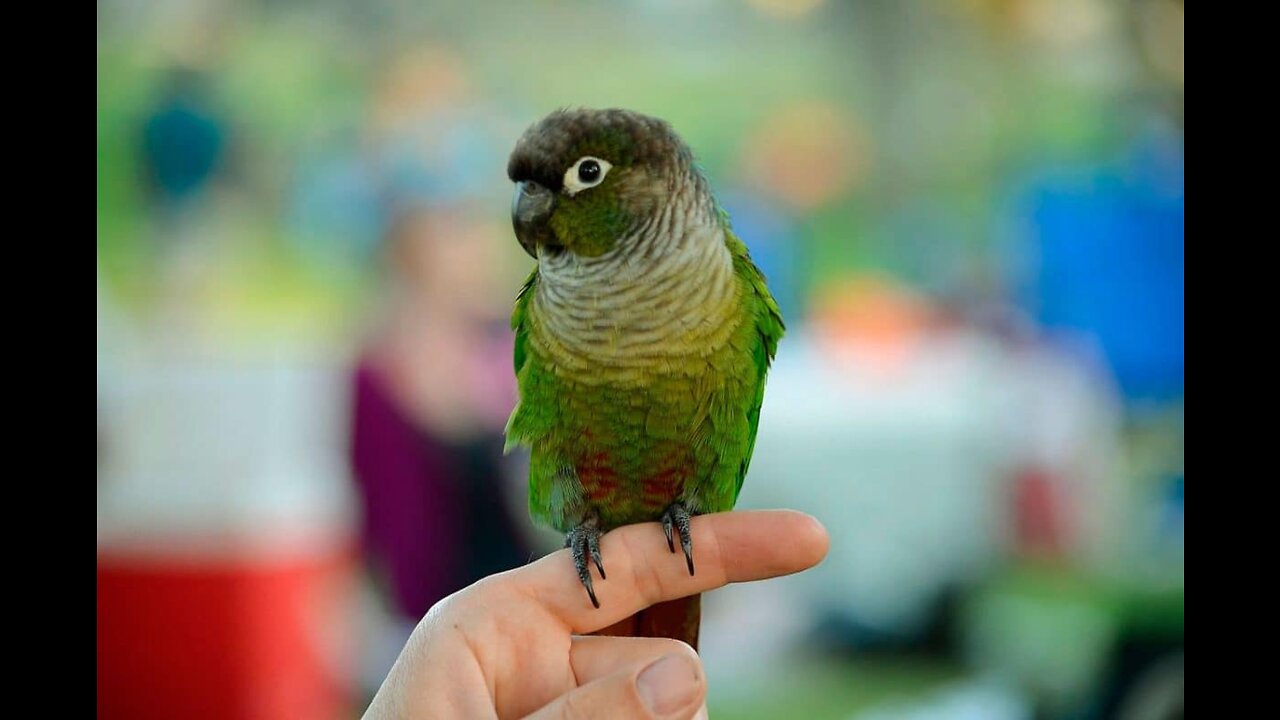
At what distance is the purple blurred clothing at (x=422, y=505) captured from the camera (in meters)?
2.23

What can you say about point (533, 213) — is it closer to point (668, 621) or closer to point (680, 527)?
point (680, 527)

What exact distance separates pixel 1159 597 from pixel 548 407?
2.37 meters

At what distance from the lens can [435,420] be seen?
2223 millimetres

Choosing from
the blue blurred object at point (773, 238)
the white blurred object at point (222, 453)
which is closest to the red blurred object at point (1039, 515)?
the blue blurred object at point (773, 238)

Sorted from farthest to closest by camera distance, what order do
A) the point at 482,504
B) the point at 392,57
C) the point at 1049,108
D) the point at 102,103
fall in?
the point at 1049,108 → the point at 392,57 → the point at 102,103 → the point at 482,504

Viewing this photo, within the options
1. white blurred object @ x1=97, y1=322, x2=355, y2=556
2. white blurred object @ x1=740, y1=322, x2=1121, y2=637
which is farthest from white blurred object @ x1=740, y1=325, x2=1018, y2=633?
white blurred object @ x1=97, y1=322, x2=355, y2=556

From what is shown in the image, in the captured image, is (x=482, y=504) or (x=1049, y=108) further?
(x=1049, y=108)

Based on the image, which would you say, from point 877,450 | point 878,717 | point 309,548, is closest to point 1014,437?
point 877,450

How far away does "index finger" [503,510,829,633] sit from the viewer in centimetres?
95

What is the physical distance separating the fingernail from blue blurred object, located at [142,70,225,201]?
2.34 metres

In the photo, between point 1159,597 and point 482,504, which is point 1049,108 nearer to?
point 1159,597

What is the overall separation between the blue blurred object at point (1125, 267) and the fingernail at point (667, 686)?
7.48 ft

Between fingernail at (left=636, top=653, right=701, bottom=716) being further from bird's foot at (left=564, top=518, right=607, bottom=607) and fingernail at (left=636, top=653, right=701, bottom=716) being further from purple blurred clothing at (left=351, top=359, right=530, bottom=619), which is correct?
purple blurred clothing at (left=351, top=359, right=530, bottom=619)

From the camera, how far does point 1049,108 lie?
303 cm
